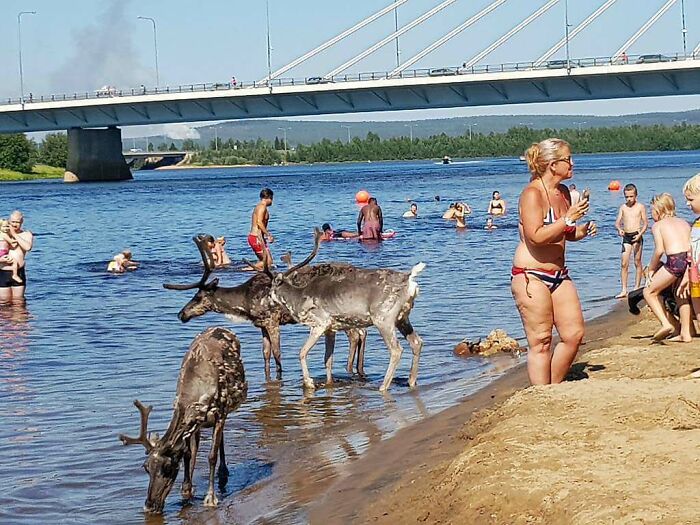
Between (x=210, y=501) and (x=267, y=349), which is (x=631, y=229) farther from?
(x=210, y=501)

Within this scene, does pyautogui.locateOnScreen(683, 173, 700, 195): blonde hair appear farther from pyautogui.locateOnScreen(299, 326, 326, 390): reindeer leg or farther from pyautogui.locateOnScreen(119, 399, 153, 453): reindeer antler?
pyautogui.locateOnScreen(119, 399, 153, 453): reindeer antler

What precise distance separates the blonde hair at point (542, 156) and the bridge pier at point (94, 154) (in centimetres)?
9117

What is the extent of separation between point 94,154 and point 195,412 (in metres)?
93.3

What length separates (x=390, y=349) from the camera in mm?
12148

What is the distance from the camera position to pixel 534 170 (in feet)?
27.7

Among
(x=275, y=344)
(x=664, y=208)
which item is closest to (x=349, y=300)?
(x=275, y=344)

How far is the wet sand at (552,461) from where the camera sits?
605cm

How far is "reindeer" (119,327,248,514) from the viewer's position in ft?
26.7

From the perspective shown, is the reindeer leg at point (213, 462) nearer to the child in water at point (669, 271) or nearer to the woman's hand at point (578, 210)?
the woman's hand at point (578, 210)

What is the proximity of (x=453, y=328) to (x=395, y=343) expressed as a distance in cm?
441

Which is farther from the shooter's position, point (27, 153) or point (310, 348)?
point (27, 153)

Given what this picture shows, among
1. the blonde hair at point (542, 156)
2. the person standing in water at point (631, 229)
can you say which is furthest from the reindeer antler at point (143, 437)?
the person standing in water at point (631, 229)

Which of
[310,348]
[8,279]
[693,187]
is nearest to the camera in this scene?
[693,187]

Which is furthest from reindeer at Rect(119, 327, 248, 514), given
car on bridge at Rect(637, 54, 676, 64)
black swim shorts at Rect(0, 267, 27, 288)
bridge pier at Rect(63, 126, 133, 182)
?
bridge pier at Rect(63, 126, 133, 182)
